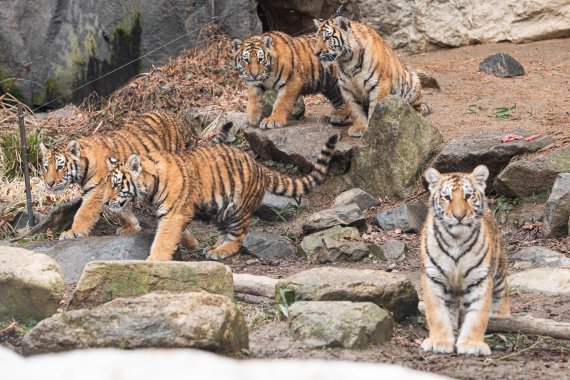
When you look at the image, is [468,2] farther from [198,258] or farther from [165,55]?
[198,258]

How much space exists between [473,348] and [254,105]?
543 cm

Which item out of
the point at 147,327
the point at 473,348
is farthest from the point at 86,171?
the point at 473,348

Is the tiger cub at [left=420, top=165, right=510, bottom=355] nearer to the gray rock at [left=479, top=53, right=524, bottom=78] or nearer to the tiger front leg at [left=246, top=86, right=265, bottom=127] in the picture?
the tiger front leg at [left=246, top=86, right=265, bottom=127]

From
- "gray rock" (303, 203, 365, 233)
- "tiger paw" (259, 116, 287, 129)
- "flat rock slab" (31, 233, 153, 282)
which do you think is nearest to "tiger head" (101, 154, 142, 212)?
"flat rock slab" (31, 233, 153, 282)

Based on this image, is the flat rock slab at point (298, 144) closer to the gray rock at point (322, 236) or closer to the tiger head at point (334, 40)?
the tiger head at point (334, 40)

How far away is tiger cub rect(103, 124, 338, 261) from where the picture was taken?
24.5ft

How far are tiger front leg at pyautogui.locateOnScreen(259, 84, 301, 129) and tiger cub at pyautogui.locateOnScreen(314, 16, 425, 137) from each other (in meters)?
0.52

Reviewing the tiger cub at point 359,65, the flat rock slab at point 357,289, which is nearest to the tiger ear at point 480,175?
the flat rock slab at point 357,289

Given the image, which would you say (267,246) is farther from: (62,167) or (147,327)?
(147,327)

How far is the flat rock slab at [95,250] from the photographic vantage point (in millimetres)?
7441

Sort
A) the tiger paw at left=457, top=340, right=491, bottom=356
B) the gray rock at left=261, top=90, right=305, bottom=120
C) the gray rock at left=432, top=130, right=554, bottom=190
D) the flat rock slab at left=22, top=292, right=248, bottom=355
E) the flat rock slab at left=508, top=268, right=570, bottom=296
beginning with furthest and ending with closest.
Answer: the gray rock at left=261, top=90, right=305, bottom=120 → the gray rock at left=432, top=130, right=554, bottom=190 → the flat rock slab at left=508, top=268, right=570, bottom=296 → the tiger paw at left=457, top=340, right=491, bottom=356 → the flat rock slab at left=22, top=292, right=248, bottom=355

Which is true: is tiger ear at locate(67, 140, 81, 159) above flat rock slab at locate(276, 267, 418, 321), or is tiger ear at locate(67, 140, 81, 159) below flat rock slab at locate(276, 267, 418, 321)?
below

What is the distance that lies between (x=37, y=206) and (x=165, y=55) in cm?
344

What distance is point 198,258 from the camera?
8.24 meters
